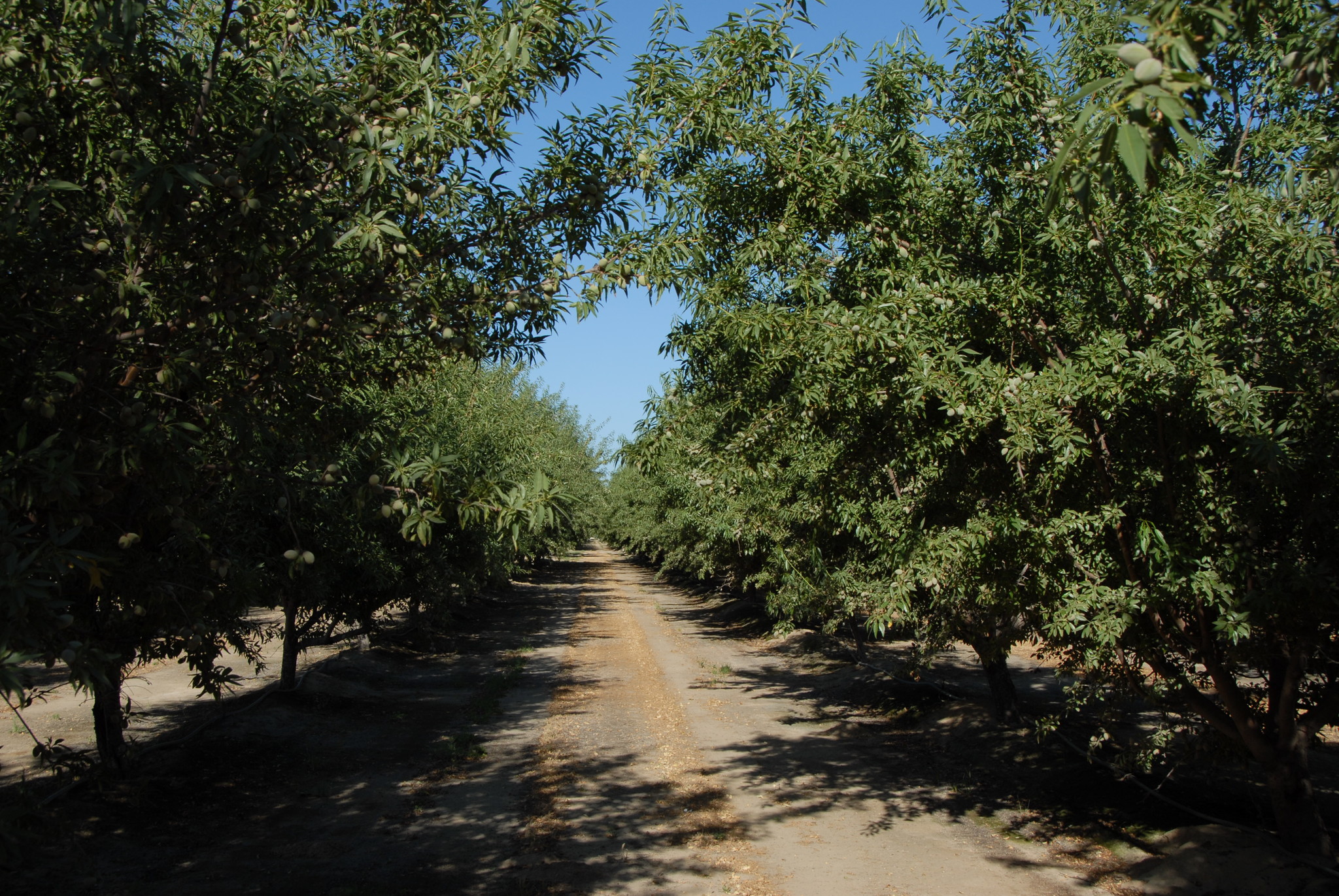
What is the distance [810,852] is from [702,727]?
19.1 ft

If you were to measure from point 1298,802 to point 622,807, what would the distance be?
19.5ft

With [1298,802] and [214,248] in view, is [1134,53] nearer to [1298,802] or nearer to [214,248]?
[214,248]

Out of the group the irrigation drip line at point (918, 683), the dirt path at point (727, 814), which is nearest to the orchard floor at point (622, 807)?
the dirt path at point (727, 814)

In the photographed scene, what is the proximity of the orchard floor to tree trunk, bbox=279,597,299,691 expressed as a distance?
0.26 m

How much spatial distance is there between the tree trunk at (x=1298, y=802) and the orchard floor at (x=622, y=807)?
0.27 meters

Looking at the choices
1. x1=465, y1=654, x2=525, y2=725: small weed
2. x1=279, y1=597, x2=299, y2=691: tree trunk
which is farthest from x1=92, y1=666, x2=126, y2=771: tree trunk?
x1=465, y1=654, x2=525, y2=725: small weed

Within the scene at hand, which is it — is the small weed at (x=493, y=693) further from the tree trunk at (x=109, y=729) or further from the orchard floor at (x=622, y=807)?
the tree trunk at (x=109, y=729)

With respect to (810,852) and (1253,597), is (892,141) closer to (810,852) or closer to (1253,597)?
(1253,597)

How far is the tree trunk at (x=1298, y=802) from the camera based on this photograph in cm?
649

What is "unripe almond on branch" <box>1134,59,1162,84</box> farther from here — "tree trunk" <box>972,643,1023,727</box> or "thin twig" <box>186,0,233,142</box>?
"tree trunk" <box>972,643,1023,727</box>

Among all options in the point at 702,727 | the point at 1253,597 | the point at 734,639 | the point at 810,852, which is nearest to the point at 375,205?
the point at 1253,597

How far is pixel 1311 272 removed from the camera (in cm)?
504

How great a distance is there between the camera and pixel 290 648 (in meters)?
14.5

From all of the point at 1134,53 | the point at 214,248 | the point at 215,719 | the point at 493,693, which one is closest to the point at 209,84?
the point at 214,248
